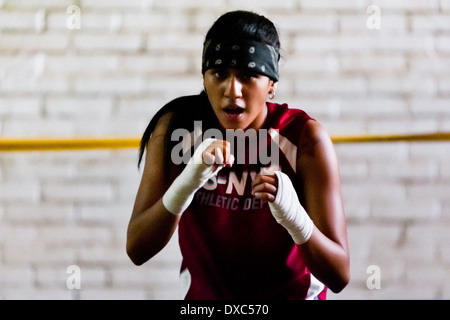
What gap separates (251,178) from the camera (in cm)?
135

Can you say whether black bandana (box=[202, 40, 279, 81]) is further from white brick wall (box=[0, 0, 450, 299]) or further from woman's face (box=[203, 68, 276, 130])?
white brick wall (box=[0, 0, 450, 299])

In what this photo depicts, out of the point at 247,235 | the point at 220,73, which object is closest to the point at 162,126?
the point at 220,73

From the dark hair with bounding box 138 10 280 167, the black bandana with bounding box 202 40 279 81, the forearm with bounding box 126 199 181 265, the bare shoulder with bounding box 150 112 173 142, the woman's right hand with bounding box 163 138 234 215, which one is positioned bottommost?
the forearm with bounding box 126 199 181 265

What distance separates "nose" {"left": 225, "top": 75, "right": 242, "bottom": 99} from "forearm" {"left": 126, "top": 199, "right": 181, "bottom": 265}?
25 cm

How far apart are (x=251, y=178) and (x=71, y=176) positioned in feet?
2.27

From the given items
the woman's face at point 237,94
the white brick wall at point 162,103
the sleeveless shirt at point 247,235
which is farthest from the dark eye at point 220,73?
the white brick wall at point 162,103

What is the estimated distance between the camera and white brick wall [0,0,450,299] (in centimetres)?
181

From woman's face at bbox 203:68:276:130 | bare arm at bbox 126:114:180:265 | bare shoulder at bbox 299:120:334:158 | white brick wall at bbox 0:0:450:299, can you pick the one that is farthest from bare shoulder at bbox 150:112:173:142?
white brick wall at bbox 0:0:450:299

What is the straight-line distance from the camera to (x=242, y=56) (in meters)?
1.28

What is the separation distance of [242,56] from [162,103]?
0.58m

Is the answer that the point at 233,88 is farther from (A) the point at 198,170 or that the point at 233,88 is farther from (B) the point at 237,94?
(A) the point at 198,170

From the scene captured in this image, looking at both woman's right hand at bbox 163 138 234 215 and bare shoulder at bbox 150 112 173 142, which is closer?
woman's right hand at bbox 163 138 234 215

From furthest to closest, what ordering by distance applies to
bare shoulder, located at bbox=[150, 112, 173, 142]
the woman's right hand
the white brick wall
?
the white brick wall → bare shoulder, located at bbox=[150, 112, 173, 142] → the woman's right hand
